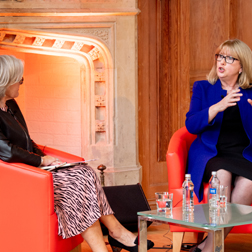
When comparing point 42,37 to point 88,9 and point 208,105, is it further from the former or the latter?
point 208,105

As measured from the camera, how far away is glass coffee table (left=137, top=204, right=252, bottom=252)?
5.38 ft

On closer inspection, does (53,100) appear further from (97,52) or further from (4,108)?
(4,108)

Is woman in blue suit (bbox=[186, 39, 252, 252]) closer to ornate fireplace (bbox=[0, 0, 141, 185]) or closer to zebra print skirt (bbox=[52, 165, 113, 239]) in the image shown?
zebra print skirt (bbox=[52, 165, 113, 239])

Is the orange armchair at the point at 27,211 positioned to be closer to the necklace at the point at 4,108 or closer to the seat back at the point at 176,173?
the necklace at the point at 4,108

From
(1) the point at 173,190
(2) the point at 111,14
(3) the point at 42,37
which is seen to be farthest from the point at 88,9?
(1) the point at 173,190

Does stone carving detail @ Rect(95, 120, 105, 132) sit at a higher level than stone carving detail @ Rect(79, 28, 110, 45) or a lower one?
lower

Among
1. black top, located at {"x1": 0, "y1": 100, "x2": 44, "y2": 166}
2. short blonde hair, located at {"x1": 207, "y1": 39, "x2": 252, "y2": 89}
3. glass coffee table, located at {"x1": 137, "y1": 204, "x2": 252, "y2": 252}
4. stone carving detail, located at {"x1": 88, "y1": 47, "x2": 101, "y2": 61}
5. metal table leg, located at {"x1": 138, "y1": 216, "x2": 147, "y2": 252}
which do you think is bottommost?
metal table leg, located at {"x1": 138, "y1": 216, "x2": 147, "y2": 252}

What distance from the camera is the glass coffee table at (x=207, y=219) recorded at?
1.64 meters

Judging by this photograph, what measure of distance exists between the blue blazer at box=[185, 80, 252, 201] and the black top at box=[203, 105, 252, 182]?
0.10ft

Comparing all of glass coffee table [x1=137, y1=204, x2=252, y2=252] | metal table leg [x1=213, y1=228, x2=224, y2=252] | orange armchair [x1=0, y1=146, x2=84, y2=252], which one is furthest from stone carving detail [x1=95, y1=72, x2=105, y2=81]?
metal table leg [x1=213, y1=228, x2=224, y2=252]

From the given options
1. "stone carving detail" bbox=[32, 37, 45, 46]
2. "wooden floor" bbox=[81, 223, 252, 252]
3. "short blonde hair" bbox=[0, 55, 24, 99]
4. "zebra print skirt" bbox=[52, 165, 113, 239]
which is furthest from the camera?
"stone carving detail" bbox=[32, 37, 45, 46]

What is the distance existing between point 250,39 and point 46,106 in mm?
2012

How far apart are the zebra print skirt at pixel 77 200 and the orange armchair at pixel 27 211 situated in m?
0.07

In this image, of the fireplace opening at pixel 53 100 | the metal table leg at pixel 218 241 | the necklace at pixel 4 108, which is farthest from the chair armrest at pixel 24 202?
the fireplace opening at pixel 53 100
